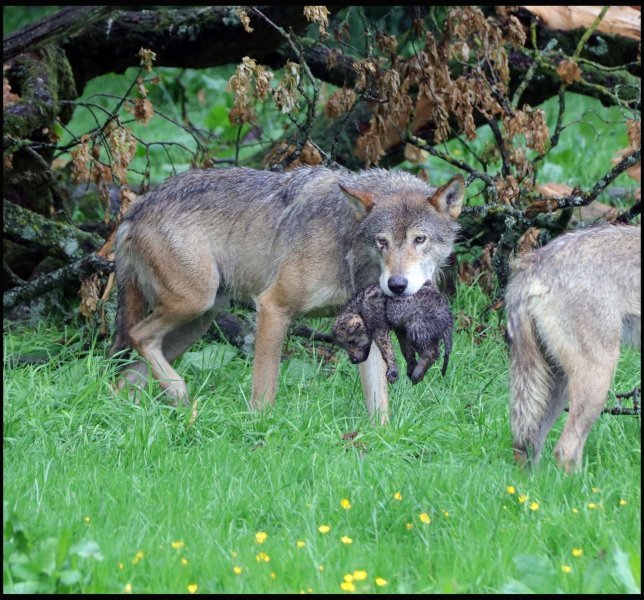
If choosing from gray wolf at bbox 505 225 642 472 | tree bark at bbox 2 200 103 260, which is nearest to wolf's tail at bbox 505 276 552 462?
gray wolf at bbox 505 225 642 472

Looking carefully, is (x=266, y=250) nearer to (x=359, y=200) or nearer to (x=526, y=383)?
(x=359, y=200)

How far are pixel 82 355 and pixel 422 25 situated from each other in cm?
363

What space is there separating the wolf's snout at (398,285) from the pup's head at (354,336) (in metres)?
0.26

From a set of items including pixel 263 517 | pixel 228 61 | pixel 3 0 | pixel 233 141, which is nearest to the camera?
pixel 263 517

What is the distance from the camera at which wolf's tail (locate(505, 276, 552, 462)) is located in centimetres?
523

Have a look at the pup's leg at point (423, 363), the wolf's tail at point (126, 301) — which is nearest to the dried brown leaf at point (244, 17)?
the wolf's tail at point (126, 301)

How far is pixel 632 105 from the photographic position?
9539mm

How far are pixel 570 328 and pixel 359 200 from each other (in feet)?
6.05

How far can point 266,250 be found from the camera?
7.09 metres

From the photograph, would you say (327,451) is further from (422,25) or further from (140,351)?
(422,25)

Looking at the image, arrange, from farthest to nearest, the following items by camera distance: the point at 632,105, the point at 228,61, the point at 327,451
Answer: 1. the point at 632,105
2. the point at 228,61
3. the point at 327,451

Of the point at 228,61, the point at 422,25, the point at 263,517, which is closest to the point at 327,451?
the point at 263,517

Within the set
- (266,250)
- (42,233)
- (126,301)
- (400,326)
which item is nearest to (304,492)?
(400,326)

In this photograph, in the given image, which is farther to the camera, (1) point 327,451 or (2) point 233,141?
(2) point 233,141
